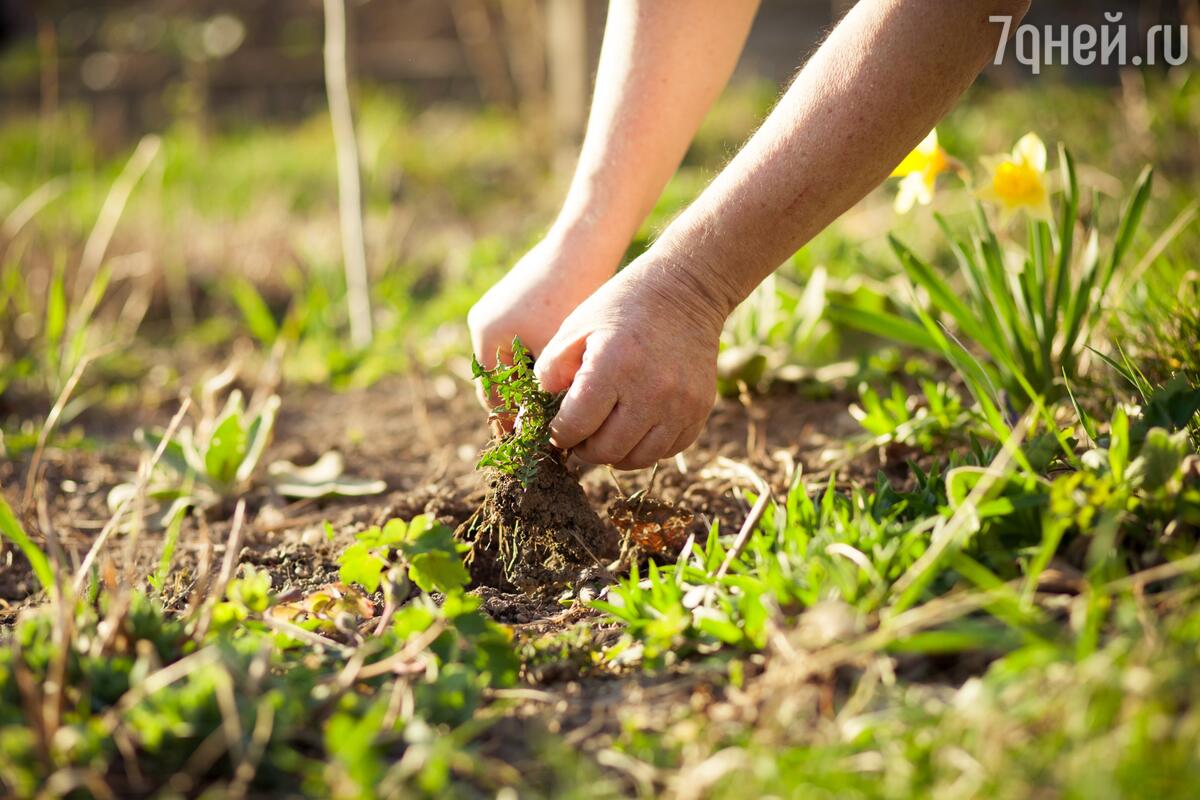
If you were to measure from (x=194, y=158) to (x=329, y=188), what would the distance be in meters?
0.81

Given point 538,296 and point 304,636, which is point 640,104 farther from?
point 304,636

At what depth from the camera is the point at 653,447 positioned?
139 centimetres

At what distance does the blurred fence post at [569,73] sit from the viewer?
17.4 ft

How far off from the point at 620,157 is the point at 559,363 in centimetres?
43

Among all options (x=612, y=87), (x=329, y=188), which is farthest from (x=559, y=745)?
(x=329, y=188)

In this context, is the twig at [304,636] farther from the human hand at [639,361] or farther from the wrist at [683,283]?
the wrist at [683,283]

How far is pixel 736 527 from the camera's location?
1681 mm

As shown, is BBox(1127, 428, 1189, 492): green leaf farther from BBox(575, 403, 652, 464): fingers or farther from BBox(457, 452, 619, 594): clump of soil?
BBox(457, 452, 619, 594): clump of soil

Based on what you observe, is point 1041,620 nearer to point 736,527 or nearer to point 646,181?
point 736,527

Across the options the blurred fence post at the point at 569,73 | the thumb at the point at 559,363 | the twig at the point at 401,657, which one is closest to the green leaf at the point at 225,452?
the thumb at the point at 559,363

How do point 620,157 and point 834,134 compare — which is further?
point 620,157

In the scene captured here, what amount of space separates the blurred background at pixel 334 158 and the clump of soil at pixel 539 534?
23.2 inches

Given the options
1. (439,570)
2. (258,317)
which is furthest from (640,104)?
(258,317)

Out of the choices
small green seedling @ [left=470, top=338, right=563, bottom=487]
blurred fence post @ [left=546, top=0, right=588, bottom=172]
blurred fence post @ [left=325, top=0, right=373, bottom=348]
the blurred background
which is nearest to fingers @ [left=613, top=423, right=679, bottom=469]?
small green seedling @ [left=470, top=338, right=563, bottom=487]
